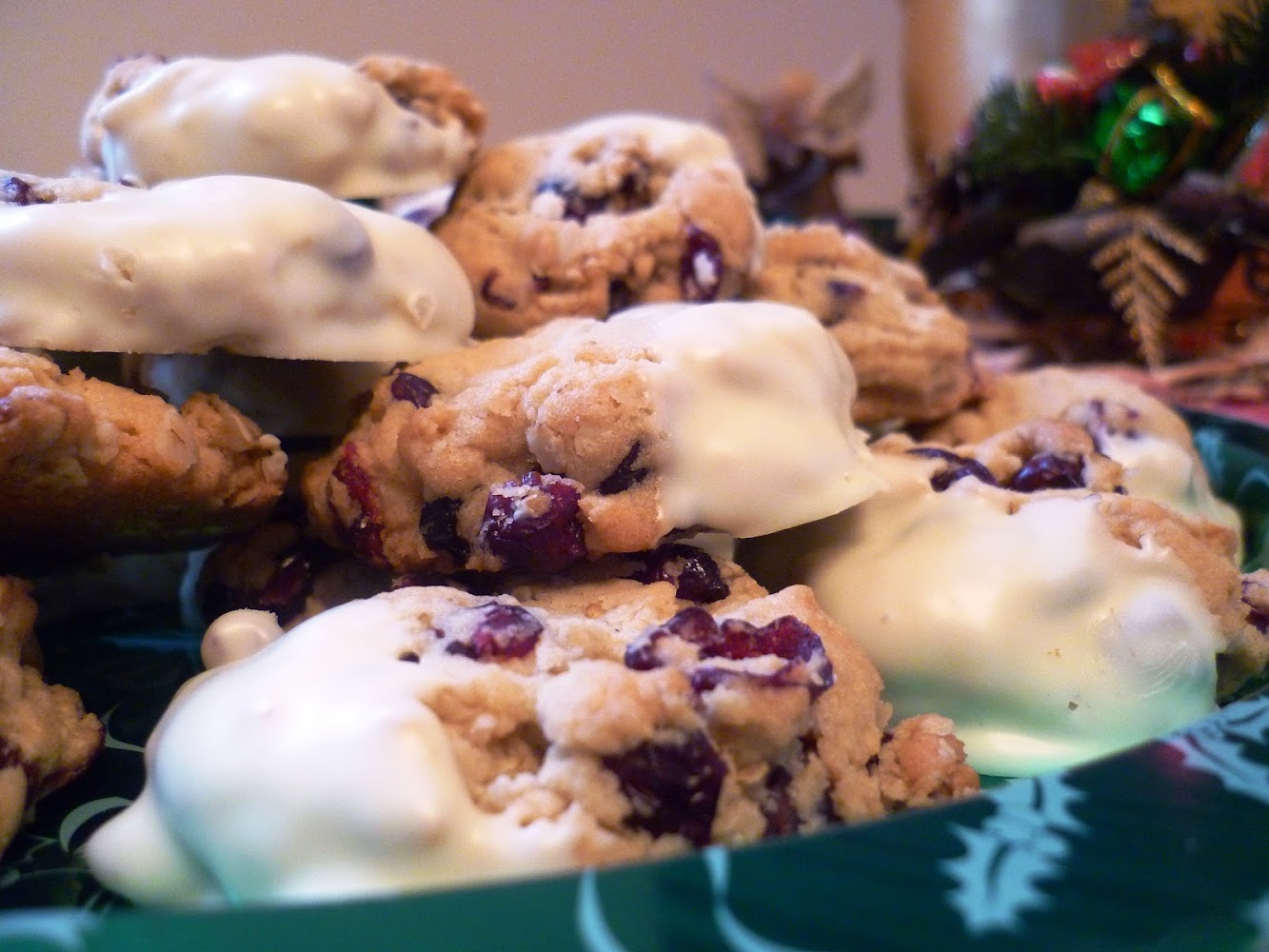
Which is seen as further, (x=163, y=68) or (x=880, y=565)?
(x=163, y=68)

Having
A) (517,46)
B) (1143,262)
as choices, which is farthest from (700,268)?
(517,46)

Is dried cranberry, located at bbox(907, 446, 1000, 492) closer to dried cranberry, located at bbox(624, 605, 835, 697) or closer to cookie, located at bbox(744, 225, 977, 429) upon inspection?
cookie, located at bbox(744, 225, 977, 429)

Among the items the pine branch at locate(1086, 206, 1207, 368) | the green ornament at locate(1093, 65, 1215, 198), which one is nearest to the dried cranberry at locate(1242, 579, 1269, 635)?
the pine branch at locate(1086, 206, 1207, 368)

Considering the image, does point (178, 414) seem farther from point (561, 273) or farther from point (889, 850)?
point (889, 850)

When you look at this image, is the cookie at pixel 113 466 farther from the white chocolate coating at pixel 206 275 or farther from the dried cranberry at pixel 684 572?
the dried cranberry at pixel 684 572

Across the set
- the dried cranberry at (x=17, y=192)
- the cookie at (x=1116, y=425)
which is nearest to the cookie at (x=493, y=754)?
the dried cranberry at (x=17, y=192)

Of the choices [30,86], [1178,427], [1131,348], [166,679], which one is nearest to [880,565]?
[1178,427]

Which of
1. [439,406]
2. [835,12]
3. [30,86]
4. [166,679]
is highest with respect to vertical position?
[835,12]

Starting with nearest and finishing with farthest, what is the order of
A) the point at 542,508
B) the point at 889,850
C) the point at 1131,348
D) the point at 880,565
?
the point at 889,850 → the point at 542,508 → the point at 880,565 → the point at 1131,348

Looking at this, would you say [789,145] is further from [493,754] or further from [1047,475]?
[493,754]
